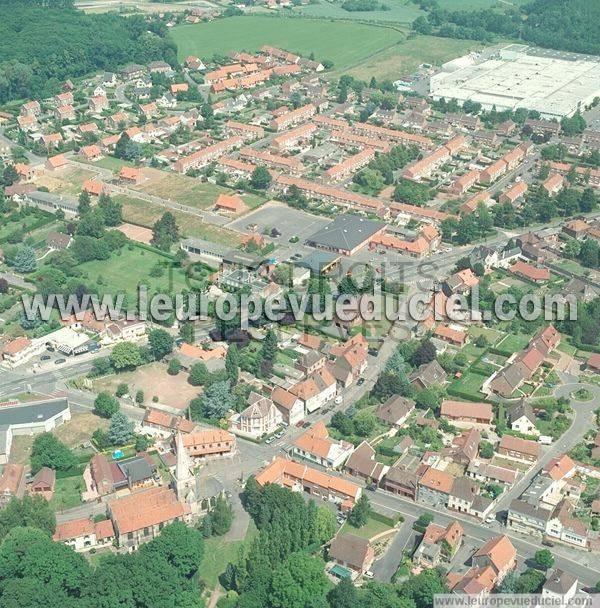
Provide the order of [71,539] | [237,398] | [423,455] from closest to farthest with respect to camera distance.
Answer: [71,539], [423,455], [237,398]

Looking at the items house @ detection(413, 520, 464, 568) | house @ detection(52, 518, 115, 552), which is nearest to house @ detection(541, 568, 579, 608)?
house @ detection(413, 520, 464, 568)

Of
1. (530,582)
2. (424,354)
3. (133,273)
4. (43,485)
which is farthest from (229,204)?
(530,582)

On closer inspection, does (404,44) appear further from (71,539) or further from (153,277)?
(71,539)

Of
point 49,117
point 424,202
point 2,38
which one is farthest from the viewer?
point 2,38

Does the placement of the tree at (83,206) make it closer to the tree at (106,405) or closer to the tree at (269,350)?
the tree at (269,350)

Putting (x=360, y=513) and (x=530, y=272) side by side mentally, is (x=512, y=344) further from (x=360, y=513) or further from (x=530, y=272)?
(x=360, y=513)

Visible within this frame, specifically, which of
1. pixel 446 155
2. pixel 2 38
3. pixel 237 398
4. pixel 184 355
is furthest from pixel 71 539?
pixel 2 38

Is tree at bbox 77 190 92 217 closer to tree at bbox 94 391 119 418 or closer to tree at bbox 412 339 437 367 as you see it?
tree at bbox 94 391 119 418

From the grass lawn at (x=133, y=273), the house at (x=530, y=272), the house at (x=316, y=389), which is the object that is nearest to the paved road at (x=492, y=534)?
the house at (x=316, y=389)
